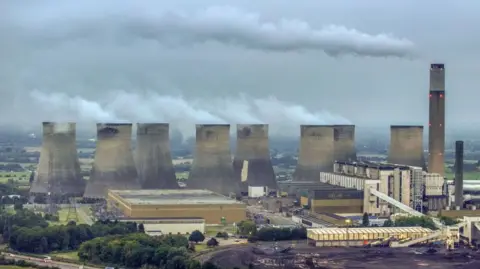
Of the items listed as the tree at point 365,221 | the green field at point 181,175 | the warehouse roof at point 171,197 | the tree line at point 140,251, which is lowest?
the tree line at point 140,251

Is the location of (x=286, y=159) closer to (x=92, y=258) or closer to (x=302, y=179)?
(x=302, y=179)

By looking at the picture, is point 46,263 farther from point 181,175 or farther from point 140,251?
point 181,175

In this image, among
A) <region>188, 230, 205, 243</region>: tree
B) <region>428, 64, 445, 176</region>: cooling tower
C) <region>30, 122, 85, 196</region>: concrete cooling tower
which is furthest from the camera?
<region>428, 64, 445, 176</region>: cooling tower

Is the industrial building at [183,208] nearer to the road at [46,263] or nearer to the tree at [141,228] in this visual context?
the tree at [141,228]

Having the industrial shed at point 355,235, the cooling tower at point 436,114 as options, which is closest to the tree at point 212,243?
the industrial shed at point 355,235

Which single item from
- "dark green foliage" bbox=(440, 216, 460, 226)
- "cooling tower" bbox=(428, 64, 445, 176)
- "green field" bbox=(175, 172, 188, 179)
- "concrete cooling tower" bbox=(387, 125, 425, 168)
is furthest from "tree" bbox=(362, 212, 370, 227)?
"green field" bbox=(175, 172, 188, 179)

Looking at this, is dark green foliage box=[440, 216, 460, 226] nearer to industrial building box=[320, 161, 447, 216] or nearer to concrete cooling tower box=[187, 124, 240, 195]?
industrial building box=[320, 161, 447, 216]
